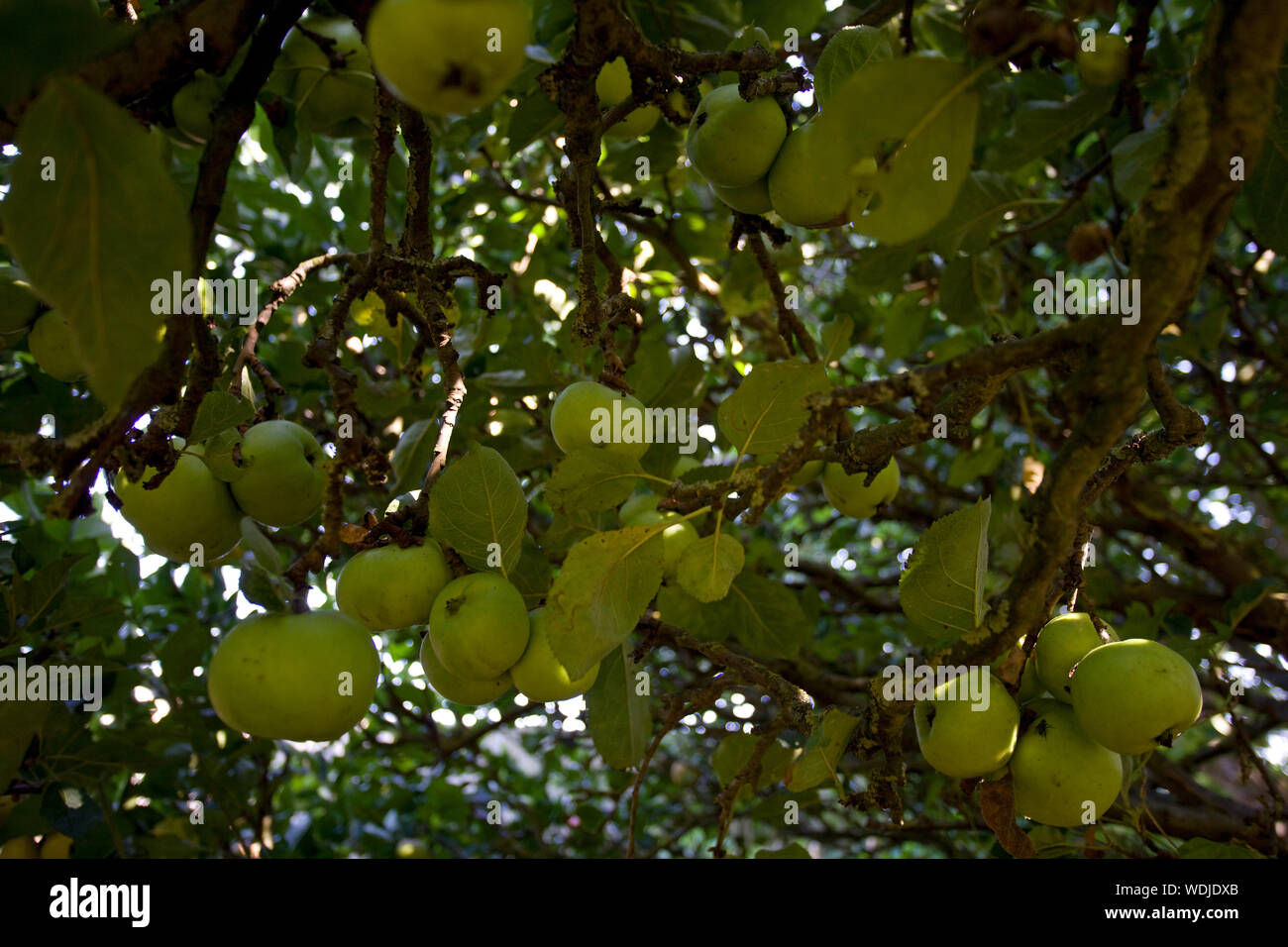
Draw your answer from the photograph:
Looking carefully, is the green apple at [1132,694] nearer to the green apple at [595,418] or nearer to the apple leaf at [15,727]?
the green apple at [595,418]

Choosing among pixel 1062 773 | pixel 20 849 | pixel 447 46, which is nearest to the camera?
pixel 447 46

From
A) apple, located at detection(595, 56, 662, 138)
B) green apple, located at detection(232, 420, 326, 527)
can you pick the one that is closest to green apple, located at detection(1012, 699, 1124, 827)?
green apple, located at detection(232, 420, 326, 527)

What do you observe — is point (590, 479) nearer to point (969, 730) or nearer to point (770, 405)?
point (770, 405)

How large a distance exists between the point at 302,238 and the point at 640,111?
195cm

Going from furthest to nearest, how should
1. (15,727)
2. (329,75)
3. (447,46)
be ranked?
(329,75) → (15,727) → (447,46)

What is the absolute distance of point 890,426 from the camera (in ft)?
3.93

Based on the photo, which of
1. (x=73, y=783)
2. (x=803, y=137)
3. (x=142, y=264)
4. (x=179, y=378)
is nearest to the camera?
(x=142, y=264)

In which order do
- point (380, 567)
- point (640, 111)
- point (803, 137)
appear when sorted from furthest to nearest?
point (640, 111)
point (803, 137)
point (380, 567)

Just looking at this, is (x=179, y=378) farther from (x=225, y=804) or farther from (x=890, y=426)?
(x=225, y=804)

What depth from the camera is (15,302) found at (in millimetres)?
1704

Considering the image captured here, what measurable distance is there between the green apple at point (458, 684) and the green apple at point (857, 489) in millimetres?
936

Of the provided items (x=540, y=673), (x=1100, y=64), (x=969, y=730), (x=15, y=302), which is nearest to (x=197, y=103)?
(x=15, y=302)

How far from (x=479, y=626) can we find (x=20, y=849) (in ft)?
6.83
